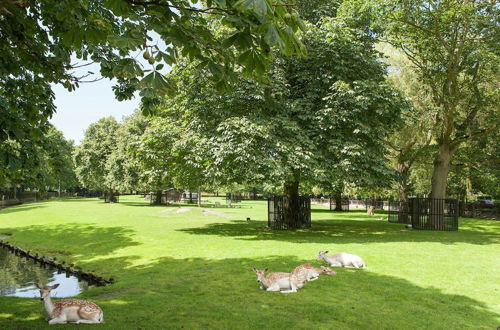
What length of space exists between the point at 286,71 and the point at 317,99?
2.67m

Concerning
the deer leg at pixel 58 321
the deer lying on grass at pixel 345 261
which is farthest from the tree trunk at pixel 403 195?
the deer leg at pixel 58 321

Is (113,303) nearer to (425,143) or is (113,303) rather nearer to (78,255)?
(78,255)

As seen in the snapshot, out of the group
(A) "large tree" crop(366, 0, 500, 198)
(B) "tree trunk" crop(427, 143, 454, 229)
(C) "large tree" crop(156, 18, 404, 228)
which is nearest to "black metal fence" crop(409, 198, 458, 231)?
(B) "tree trunk" crop(427, 143, 454, 229)

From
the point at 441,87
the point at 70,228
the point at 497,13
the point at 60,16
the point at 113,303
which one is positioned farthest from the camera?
the point at 441,87

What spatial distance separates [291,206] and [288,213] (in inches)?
19.2

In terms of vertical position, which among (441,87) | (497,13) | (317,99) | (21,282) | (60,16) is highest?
(497,13)

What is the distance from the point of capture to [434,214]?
24.4m

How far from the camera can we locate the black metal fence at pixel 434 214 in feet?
79.8

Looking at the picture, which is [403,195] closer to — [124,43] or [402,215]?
[402,215]

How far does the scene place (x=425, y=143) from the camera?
29.5 metres

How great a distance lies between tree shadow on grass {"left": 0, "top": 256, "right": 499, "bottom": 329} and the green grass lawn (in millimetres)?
22

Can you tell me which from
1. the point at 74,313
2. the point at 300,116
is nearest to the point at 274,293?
the point at 74,313

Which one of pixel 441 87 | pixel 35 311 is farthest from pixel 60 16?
pixel 441 87

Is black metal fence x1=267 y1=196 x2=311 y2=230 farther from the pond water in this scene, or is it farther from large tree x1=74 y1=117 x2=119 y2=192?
large tree x1=74 y1=117 x2=119 y2=192
